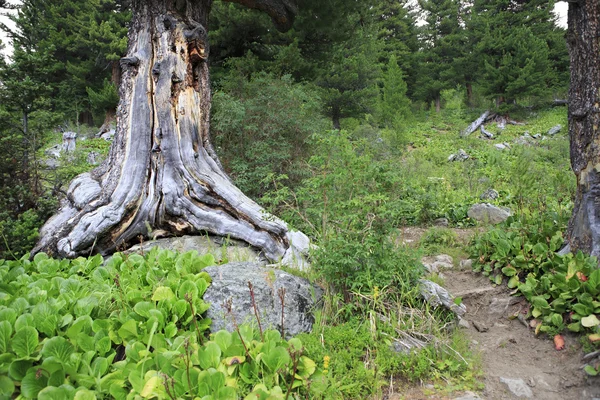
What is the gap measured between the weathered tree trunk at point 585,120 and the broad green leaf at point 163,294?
3641 mm

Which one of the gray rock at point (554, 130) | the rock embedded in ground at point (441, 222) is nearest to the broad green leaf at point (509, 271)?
the rock embedded in ground at point (441, 222)

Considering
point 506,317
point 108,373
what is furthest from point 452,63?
point 108,373

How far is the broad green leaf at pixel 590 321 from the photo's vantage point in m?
2.88

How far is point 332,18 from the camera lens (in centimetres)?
816

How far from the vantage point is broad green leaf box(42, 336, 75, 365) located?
2211 mm

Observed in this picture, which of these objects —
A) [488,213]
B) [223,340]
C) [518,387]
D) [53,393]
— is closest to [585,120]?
[518,387]

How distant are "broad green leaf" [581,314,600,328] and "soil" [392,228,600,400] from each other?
19 centimetres

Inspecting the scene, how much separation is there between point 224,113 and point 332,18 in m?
3.31

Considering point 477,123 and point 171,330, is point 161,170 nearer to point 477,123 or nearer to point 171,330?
point 171,330

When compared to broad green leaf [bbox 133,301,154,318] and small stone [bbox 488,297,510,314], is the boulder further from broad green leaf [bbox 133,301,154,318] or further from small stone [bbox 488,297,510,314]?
small stone [bbox 488,297,510,314]

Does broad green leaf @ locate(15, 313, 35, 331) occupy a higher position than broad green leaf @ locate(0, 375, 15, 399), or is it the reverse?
broad green leaf @ locate(15, 313, 35, 331)

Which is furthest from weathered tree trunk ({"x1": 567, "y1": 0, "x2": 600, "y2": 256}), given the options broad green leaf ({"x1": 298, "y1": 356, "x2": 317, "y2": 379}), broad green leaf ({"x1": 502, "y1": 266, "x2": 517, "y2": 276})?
broad green leaf ({"x1": 298, "y1": 356, "x2": 317, "y2": 379})

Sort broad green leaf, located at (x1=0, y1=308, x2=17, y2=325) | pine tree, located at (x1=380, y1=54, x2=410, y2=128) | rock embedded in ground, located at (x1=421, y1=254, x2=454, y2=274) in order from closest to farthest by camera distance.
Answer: broad green leaf, located at (x1=0, y1=308, x2=17, y2=325)
rock embedded in ground, located at (x1=421, y1=254, x2=454, y2=274)
pine tree, located at (x1=380, y1=54, x2=410, y2=128)

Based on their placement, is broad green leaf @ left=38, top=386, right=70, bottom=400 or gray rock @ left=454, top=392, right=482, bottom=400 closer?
broad green leaf @ left=38, top=386, right=70, bottom=400
